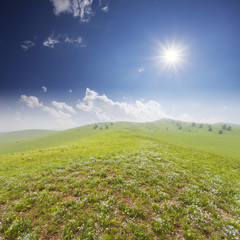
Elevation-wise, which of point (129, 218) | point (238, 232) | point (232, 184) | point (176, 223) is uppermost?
point (129, 218)

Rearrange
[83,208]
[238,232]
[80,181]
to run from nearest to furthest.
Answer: [238,232] < [83,208] < [80,181]

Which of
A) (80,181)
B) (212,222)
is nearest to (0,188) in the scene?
(80,181)

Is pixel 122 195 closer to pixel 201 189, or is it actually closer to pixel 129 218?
pixel 129 218

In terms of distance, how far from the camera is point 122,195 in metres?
10.3

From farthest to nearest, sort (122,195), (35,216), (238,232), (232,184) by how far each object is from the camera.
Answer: (232,184) < (122,195) < (35,216) < (238,232)

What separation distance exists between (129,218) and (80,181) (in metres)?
6.59

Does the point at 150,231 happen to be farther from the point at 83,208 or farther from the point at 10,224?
the point at 10,224

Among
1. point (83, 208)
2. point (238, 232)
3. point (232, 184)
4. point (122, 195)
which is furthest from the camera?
point (232, 184)

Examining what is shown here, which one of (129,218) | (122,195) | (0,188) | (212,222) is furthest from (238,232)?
(0,188)

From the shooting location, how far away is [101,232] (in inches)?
272

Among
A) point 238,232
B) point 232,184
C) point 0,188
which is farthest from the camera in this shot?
point 232,184

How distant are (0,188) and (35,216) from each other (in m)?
7.04

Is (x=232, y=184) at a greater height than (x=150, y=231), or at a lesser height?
lesser

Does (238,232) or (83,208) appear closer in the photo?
(238,232)
